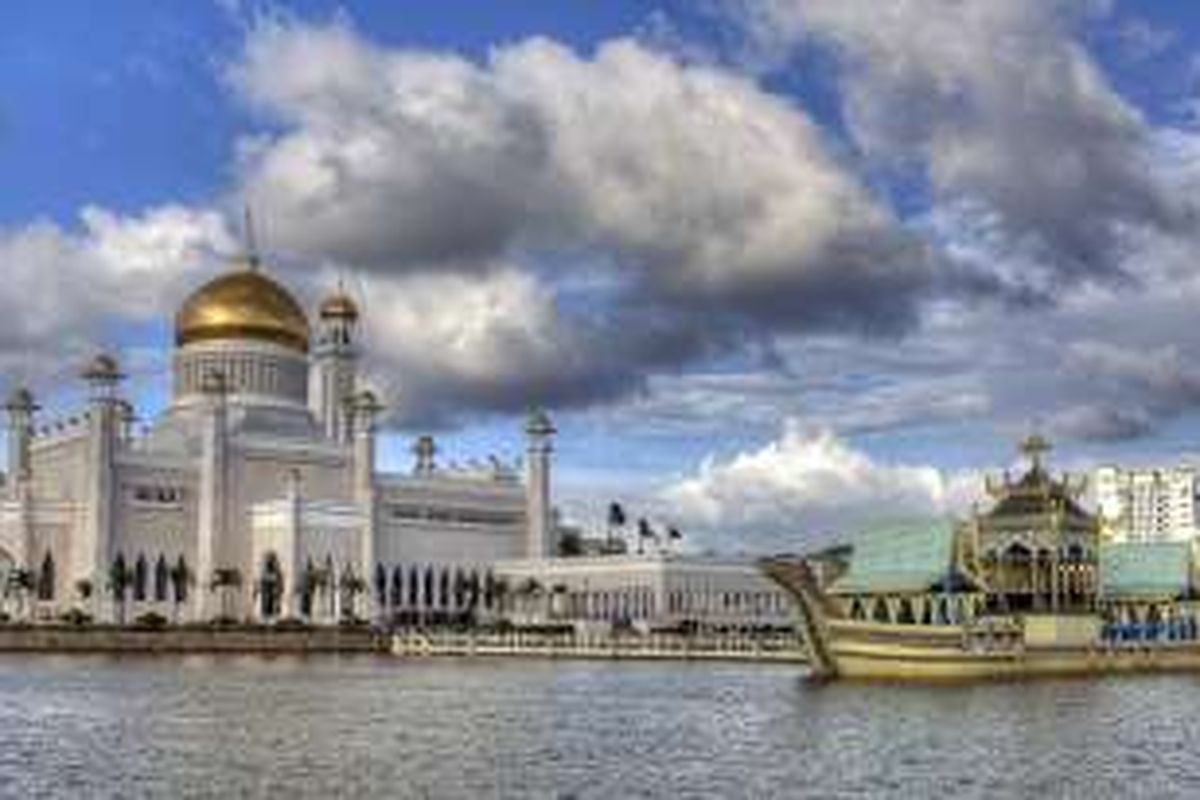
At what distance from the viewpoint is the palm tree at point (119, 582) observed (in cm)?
12606

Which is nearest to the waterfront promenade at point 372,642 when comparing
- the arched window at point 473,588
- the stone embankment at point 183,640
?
the stone embankment at point 183,640

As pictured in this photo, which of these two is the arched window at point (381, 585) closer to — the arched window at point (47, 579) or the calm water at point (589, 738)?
the arched window at point (47, 579)

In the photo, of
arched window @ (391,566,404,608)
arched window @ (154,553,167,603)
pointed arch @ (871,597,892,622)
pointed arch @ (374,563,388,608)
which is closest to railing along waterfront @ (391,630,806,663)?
pointed arch @ (374,563,388,608)

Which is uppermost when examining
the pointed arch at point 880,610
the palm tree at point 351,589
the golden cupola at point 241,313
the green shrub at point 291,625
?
the golden cupola at point 241,313

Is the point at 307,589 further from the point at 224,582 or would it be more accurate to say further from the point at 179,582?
the point at 179,582

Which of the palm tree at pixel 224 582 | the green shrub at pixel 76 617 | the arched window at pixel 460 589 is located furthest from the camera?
the arched window at pixel 460 589

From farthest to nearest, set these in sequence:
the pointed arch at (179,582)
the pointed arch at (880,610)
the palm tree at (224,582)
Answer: the pointed arch at (179,582)
the palm tree at (224,582)
the pointed arch at (880,610)

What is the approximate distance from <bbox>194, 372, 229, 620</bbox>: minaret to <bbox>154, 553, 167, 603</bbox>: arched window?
197 centimetres

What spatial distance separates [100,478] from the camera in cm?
12781

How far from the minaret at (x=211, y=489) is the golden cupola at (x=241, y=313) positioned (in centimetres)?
738

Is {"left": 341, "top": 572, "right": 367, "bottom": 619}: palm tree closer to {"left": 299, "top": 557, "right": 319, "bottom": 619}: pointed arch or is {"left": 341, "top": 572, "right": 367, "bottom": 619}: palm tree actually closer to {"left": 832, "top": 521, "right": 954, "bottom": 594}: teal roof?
{"left": 299, "top": 557, "right": 319, "bottom": 619}: pointed arch

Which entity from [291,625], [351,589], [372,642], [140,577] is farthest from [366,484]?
[372,642]

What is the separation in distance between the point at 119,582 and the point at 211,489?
8.99 metres

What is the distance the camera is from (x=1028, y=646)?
72625mm
